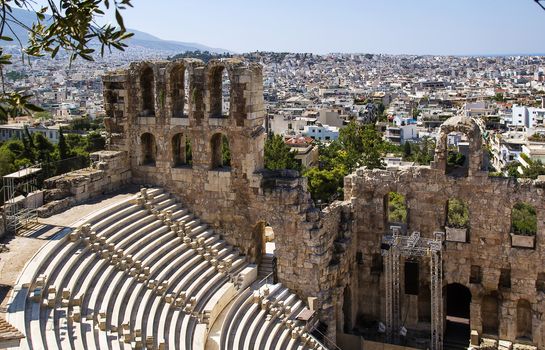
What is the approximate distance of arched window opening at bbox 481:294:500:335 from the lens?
71.3 feet

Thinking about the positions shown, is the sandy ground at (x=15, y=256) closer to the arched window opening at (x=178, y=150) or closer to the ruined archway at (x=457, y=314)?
the arched window opening at (x=178, y=150)

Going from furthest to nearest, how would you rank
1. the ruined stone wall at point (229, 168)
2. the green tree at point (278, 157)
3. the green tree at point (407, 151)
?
the green tree at point (407, 151) → the green tree at point (278, 157) → the ruined stone wall at point (229, 168)

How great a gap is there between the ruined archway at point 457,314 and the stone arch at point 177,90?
11.9m

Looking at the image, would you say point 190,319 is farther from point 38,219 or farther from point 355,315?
point 355,315

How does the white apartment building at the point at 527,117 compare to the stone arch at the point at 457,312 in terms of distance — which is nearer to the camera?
the stone arch at the point at 457,312

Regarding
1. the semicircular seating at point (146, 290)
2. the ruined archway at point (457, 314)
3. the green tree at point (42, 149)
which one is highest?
the green tree at point (42, 149)

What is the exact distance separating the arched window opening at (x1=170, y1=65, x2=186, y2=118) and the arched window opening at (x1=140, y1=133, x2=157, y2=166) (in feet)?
5.07

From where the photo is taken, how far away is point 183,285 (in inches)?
716

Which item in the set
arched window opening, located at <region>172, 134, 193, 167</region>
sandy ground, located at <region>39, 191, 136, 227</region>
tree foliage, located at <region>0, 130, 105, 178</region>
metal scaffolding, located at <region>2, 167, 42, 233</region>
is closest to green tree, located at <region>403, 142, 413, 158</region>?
tree foliage, located at <region>0, 130, 105, 178</region>

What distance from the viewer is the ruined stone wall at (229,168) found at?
67.4 feet

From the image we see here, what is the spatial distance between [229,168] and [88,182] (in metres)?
4.77

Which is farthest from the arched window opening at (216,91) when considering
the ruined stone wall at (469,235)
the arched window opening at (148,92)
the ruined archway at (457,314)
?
the ruined archway at (457,314)

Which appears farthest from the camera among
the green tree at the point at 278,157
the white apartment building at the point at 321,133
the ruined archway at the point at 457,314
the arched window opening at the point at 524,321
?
the white apartment building at the point at 321,133

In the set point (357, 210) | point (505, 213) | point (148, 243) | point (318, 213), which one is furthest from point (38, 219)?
point (505, 213)
